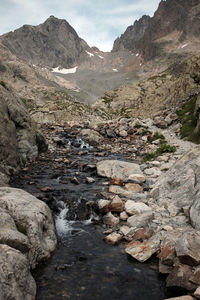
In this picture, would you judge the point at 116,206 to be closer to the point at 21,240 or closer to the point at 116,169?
the point at 21,240

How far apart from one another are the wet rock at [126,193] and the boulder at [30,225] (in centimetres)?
606

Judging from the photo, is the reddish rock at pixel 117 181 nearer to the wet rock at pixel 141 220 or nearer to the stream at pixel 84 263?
the stream at pixel 84 263

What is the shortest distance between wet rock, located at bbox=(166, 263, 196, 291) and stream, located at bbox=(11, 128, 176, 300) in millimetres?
380

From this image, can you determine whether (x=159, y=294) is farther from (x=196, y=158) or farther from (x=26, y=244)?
(x=196, y=158)

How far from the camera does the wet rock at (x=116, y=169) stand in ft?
67.9

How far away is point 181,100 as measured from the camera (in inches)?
1941

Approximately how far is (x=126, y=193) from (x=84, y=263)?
7201 millimetres

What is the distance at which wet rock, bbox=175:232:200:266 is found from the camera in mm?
8648

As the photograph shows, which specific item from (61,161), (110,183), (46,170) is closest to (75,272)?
(110,183)

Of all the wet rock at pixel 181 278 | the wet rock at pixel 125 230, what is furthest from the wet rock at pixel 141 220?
the wet rock at pixel 181 278

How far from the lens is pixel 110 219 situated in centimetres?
1354

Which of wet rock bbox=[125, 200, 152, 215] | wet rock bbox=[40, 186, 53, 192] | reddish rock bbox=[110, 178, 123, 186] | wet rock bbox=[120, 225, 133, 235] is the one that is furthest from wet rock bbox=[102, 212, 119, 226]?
wet rock bbox=[40, 186, 53, 192]

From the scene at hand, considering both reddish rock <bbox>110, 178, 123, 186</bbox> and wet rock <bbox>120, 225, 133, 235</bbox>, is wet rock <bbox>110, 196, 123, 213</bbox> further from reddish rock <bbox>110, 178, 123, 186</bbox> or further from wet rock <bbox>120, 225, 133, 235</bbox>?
reddish rock <bbox>110, 178, 123, 186</bbox>

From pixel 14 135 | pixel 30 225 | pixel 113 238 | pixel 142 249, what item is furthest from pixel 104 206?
pixel 14 135
